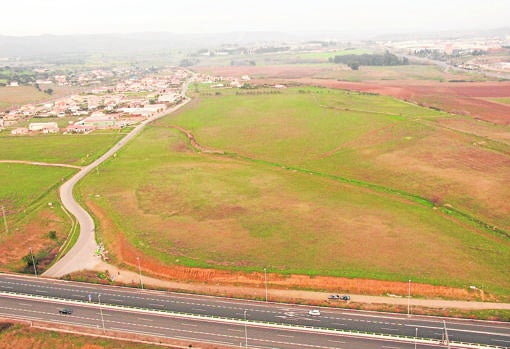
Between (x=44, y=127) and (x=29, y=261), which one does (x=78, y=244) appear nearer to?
(x=29, y=261)

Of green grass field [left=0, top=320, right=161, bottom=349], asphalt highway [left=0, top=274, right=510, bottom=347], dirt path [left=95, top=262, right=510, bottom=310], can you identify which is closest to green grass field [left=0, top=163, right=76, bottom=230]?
asphalt highway [left=0, top=274, right=510, bottom=347]

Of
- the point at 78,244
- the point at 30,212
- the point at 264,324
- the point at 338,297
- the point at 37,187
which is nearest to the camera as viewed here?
the point at 264,324

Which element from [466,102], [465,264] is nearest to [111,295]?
[465,264]

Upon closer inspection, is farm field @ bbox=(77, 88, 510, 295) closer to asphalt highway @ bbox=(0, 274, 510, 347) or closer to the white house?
asphalt highway @ bbox=(0, 274, 510, 347)

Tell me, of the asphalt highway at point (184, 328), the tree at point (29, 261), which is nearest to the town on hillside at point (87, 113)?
the tree at point (29, 261)

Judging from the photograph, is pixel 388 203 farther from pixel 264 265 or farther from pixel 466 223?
pixel 264 265

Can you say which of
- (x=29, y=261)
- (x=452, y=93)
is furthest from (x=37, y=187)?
(x=452, y=93)

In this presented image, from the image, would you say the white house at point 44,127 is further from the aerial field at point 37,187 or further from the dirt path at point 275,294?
the dirt path at point 275,294
